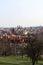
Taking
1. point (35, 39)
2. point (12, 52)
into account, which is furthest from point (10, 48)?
point (35, 39)

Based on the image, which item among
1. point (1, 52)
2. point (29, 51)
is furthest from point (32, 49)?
point (1, 52)

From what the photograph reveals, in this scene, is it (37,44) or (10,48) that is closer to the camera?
(37,44)

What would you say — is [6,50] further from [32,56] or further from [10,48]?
[32,56]

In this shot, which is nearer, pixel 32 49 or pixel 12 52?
pixel 32 49

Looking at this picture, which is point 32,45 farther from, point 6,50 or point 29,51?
point 6,50

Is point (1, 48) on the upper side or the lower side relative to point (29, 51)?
lower

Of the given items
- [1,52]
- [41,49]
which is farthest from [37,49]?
[1,52]

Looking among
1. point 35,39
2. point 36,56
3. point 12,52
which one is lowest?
point 12,52

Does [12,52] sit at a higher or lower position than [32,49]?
lower
